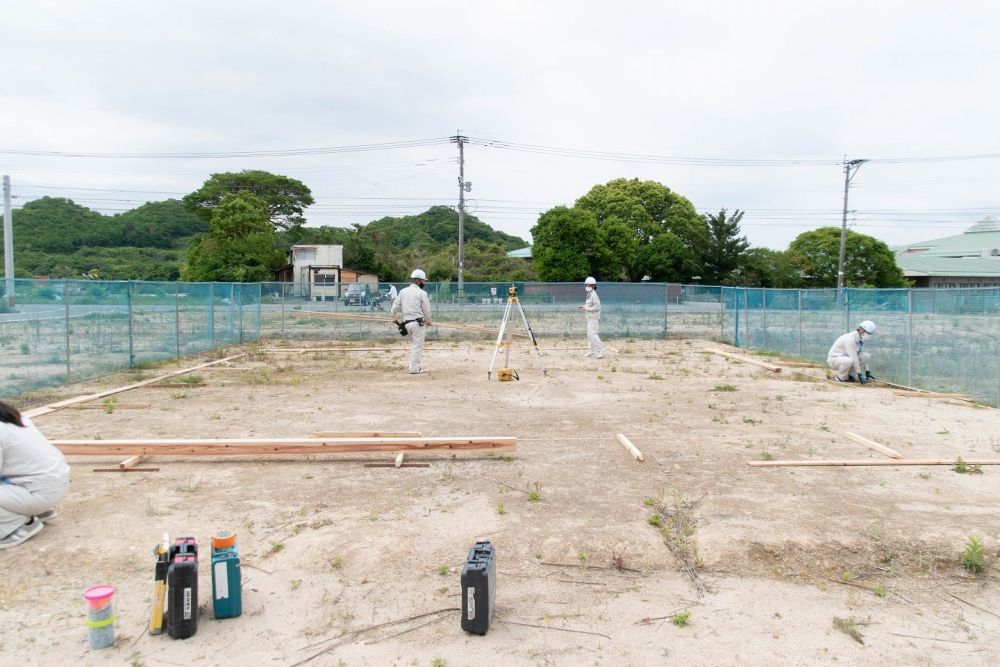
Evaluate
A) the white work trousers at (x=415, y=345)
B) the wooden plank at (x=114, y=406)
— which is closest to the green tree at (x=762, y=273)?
the white work trousers at (x=415, y=345)

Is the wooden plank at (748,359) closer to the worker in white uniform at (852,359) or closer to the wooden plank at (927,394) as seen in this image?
the worker in white uniform at (852,359)

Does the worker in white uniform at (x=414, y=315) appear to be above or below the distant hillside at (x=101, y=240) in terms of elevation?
below

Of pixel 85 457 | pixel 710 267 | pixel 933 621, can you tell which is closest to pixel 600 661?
pixel 933 621

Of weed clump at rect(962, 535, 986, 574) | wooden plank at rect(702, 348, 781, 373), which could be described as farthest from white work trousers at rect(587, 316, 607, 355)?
weed clump at rect(962, 535, 986, 574)

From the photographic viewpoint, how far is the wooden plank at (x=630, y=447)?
783 centimetres

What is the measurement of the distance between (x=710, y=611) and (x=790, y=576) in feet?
2.95

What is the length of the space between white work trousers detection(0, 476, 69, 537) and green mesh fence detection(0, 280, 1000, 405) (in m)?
6.67

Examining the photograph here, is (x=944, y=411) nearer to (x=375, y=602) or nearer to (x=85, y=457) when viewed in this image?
(x=375, y=602)

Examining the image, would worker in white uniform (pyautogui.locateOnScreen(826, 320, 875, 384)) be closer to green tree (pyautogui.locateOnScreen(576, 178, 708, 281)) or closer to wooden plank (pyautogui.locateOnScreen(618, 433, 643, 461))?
wooden plank (pyautogui.locateOnScreen(618, 433, 643, 461))

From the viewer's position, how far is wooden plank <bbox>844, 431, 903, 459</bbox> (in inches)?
315

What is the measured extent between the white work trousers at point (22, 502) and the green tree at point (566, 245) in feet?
142

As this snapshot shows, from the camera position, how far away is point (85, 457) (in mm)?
7699

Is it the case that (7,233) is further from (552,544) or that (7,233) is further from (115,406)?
(552,544)

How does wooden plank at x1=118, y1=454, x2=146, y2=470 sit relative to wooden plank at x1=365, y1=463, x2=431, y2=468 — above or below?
above
